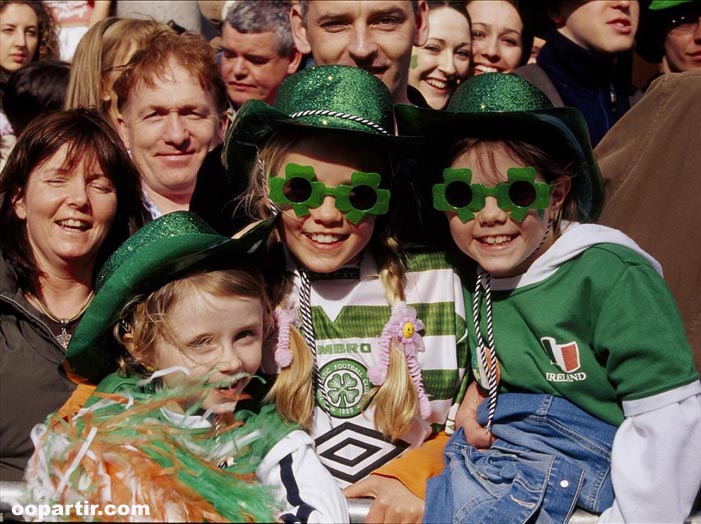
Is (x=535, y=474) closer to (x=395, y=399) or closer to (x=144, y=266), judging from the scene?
(x=395, y=399)

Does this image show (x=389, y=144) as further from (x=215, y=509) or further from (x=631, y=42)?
(x=631, y=42)

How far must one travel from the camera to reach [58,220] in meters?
3.39

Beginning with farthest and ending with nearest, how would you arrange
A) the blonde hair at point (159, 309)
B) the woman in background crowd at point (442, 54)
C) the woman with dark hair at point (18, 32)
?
the woman with dark hair at point (18, 32)
the woman in background crowd at point (442, 54)
the blonde hair at point (159, 309)

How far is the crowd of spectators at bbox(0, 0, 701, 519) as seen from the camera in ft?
11.0

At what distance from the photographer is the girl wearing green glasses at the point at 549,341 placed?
2.77 metres

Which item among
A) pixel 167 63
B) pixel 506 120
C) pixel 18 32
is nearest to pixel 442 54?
pixel 167 63

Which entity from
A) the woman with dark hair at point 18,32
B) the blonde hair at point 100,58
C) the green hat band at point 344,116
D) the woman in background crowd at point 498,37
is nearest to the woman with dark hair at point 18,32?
the woman with dark hair at point 18,32

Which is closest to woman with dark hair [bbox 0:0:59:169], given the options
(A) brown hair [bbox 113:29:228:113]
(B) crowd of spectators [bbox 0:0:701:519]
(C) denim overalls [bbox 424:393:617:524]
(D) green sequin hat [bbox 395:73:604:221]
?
(B) crowd of spectators [bbox 0:0:701:519]

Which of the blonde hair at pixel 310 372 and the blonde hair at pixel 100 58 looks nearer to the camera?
the blonde hair at pixel 310 372

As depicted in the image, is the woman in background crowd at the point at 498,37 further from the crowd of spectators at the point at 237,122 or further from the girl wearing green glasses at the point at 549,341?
the girl wearing green glasses at the point at 549,341

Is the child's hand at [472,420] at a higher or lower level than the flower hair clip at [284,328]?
lower

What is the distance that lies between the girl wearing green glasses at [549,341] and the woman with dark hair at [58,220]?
1178 millimetres

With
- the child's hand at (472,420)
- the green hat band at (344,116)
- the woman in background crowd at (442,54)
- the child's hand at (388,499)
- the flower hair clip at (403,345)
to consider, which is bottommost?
the child's hand at (388,499)

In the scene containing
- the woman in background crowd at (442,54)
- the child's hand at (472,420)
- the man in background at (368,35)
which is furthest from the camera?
the woman in background crowd at (442,54)
